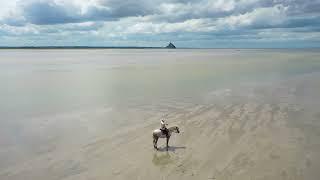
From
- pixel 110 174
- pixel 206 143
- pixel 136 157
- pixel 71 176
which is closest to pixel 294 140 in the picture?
pixel 206 143

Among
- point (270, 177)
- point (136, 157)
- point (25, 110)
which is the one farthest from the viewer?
point (25, 110)

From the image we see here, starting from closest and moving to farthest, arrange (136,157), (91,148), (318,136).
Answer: (136,157) → (91,148) → (318,136)

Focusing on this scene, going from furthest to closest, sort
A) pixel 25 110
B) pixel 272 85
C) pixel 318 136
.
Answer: pixel 272 85 < pixel 25 110 < pixel 318 136

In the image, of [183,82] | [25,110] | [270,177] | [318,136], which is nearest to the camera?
[270,177]

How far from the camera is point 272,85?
31.8 m

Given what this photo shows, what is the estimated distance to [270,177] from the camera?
11523 millimetres

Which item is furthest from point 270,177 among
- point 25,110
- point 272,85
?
point 272,85

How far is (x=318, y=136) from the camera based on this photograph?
51.4 ft

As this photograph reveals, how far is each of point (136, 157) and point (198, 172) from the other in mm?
2637

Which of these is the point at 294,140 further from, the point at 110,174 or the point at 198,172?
the point at 110,174

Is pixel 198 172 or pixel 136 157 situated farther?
pixel 136 157

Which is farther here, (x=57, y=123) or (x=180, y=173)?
(x=57, y=123)

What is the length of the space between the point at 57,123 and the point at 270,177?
11.0 metres

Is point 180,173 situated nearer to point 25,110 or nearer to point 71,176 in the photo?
point 71,176
